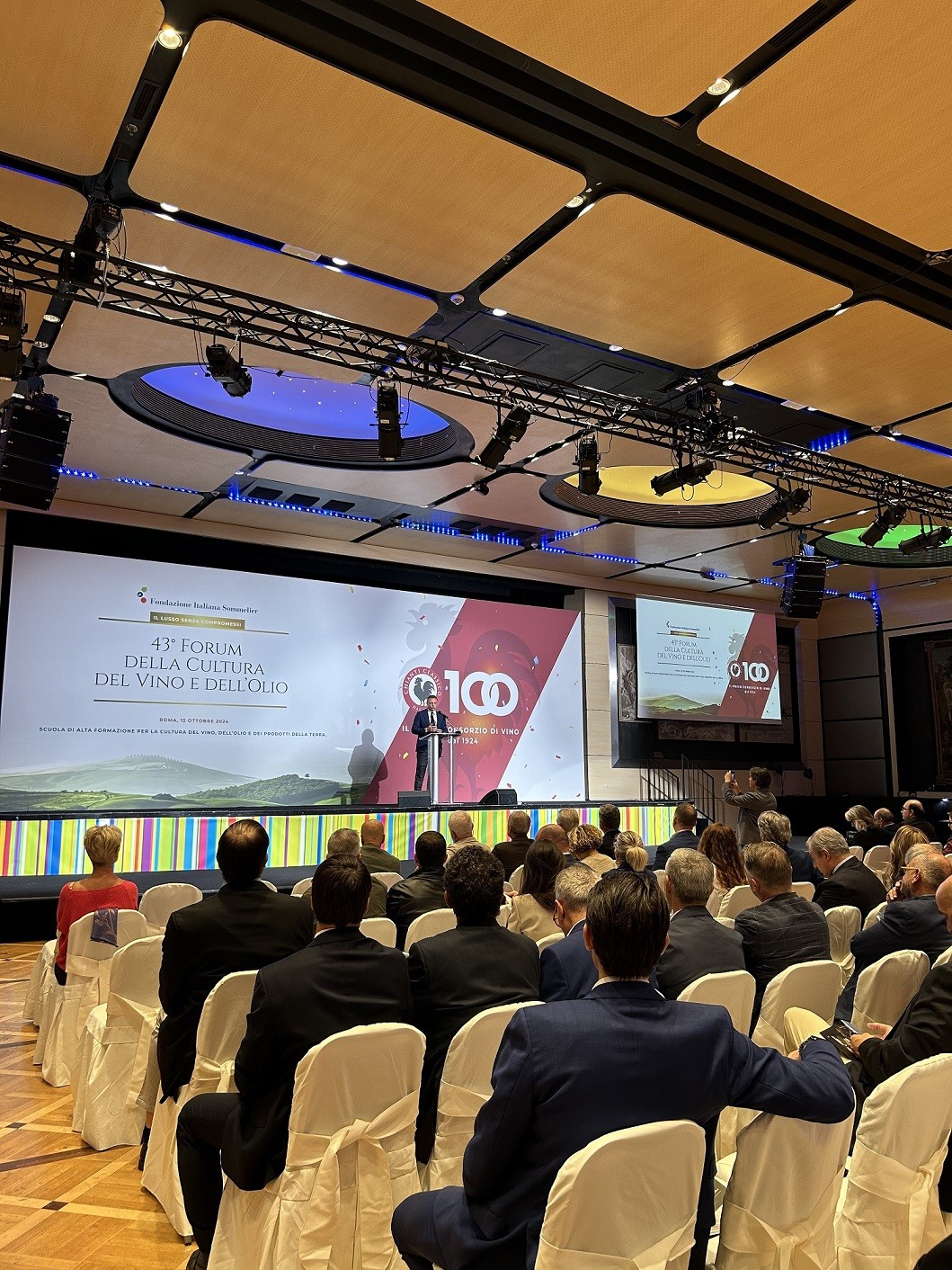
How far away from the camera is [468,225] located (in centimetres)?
466

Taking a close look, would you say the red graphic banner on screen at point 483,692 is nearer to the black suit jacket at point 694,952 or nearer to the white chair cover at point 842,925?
the white chair cover at point 842,925

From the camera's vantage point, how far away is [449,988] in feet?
8.87

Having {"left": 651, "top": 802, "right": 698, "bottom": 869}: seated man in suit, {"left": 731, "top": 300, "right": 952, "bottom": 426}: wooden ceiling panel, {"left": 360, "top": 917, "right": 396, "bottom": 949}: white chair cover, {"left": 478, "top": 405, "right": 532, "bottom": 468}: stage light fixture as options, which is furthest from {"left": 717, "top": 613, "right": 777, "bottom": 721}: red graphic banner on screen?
{"left": 360, "top": 917, "right": 396, "bottom": 949}: white chair cover

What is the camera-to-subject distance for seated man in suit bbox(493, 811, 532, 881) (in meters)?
6.39

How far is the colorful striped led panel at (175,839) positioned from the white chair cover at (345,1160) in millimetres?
6685

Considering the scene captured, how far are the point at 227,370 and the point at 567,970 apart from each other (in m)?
4.12

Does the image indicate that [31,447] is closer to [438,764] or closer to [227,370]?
[227,370]

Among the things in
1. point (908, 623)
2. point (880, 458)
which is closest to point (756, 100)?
point (880, 458)

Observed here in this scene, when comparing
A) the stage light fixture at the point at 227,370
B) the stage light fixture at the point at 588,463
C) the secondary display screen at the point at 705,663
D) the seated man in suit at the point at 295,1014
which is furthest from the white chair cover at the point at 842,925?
the secondary display screen at the point at 705,663

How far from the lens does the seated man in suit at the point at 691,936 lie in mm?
3129

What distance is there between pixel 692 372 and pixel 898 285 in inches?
58.2

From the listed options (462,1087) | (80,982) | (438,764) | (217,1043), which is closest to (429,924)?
(217,1043)

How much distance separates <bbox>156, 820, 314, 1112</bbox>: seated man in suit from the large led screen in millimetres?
5925

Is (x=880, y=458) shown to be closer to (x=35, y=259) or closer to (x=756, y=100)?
(x=756, y=100)
